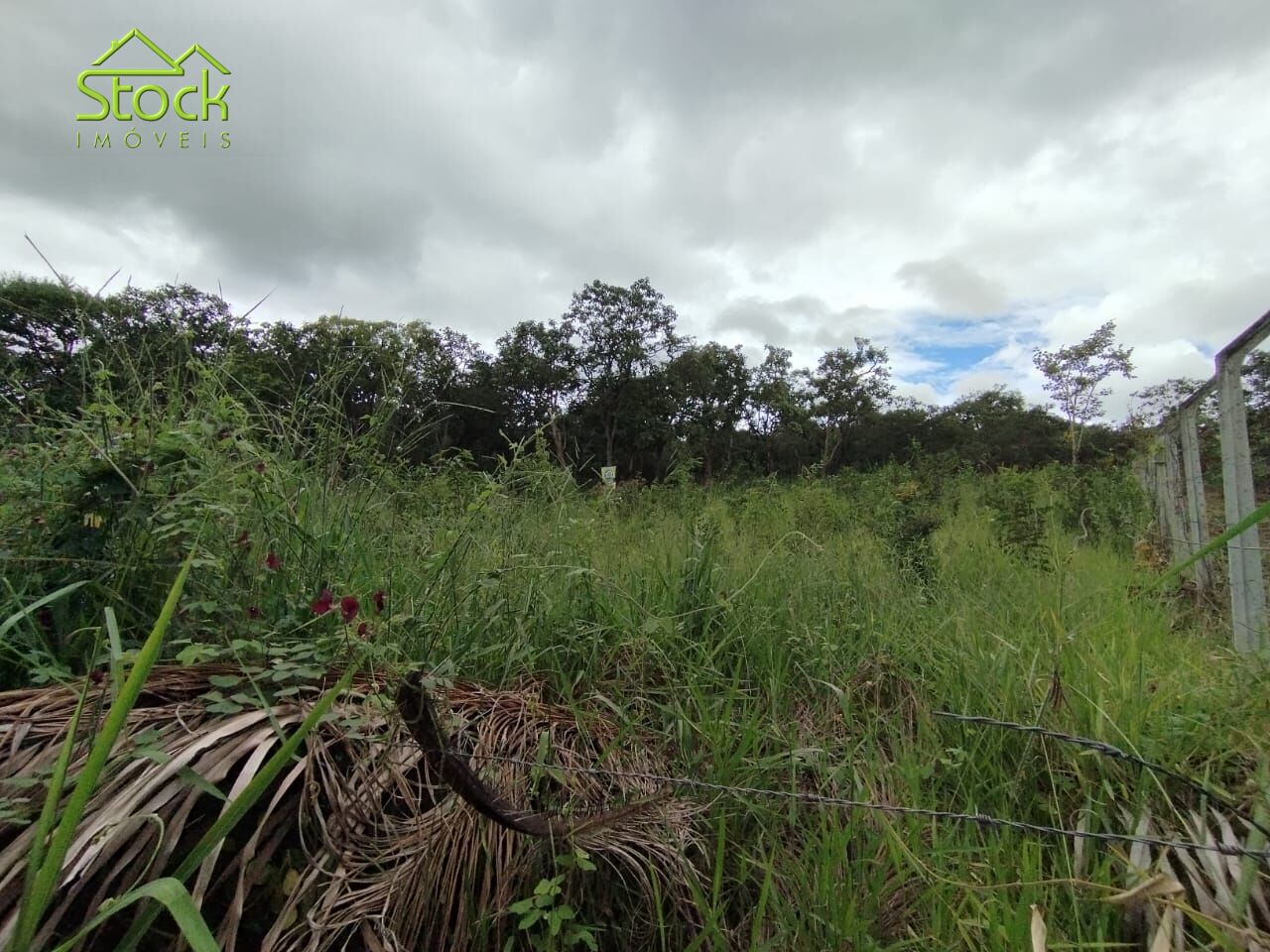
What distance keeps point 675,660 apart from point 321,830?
100cm

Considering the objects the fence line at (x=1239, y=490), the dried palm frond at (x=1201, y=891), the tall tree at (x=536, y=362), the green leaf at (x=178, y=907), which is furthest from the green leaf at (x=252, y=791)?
the tall tree at (x=536, y=362)

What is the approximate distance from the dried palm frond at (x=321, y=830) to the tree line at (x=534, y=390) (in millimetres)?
1061

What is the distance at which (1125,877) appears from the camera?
103 cm

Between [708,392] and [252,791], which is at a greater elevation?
[708,392]

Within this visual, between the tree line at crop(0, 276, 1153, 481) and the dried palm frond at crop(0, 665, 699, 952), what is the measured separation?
1061mm

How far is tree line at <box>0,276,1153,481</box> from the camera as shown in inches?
81.9

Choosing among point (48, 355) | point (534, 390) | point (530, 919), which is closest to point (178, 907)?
point (530, 919)

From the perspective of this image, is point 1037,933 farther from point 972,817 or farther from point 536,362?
point 536,362

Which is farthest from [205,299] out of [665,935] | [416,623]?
[665,935]

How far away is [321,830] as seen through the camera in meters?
1.01

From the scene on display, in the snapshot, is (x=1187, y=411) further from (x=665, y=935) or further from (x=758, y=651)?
(x=665, y=935)

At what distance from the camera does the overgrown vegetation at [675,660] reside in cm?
107

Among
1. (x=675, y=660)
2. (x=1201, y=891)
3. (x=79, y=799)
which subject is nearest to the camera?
(x=79, y=799)

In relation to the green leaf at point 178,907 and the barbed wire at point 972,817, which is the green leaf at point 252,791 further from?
the barbed wire at point 972,817
